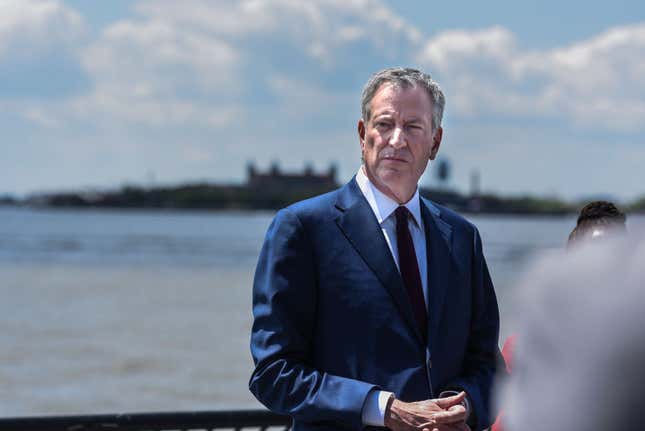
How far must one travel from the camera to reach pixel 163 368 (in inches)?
708

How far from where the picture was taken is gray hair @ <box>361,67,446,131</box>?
123 inches

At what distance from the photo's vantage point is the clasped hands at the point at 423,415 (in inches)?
114

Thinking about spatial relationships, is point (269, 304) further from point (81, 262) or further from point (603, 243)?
point (81, 262)

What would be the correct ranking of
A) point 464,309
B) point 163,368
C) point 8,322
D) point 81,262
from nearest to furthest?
1. point 464,309
2. point 163,368
3. point 8,322
4. point 81,262

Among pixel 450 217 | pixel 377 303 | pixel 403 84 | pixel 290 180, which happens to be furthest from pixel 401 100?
pixel 290 180

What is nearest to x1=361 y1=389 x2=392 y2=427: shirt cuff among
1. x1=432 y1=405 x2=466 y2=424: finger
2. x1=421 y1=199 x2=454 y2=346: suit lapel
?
x1=432 y1=405 x2=466 y2=424: finger

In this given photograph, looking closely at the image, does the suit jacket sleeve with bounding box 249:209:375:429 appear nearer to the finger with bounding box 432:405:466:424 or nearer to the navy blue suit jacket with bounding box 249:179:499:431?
the navy blue suit jacket with bounding box 249:179:499:431

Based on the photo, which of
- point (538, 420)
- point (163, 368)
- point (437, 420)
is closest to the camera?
point (538, 420)

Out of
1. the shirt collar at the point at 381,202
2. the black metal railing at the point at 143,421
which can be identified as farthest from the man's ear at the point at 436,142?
the black metal railing at the point at 143,421

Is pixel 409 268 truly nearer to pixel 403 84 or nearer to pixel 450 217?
pixel 450 217

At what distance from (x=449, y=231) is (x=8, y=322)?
24491mm

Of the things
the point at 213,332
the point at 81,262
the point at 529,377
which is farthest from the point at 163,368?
the point at 81,262

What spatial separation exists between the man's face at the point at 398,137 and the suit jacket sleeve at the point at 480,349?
364 mm

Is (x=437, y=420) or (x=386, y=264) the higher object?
(x=386, y=264)
